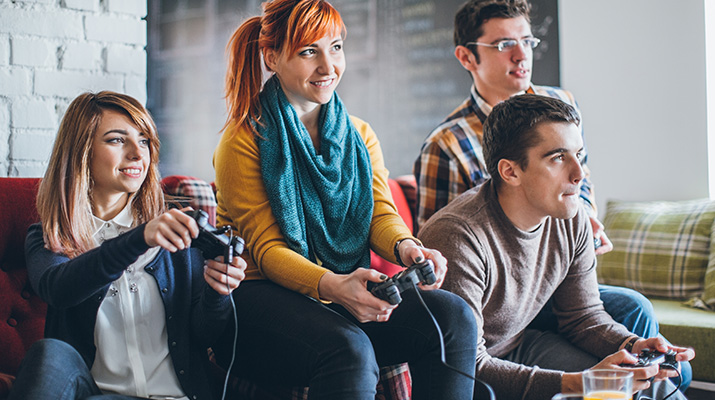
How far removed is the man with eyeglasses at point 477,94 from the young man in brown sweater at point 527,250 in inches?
13.5

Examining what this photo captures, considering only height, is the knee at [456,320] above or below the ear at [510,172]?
below

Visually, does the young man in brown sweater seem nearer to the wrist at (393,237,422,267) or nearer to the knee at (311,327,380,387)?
the wrist at (393,237,422,267)

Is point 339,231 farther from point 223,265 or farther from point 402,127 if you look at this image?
point 402,127

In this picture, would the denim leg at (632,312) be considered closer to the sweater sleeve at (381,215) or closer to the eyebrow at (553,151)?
the eyebrow at (553,151)

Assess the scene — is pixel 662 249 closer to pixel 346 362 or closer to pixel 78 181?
pixel 346 362

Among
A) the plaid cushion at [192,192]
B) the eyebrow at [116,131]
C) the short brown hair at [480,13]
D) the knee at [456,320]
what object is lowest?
the knee at [456,320]

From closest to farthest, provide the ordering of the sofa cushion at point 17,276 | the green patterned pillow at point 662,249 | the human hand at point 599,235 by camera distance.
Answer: the sofa cushion at point 17,276 < the human hand at point 599,235 < the green patterned pillow at point 662,249

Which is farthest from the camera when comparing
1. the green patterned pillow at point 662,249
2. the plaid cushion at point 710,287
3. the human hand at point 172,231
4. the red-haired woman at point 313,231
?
the green patterned pillow at point 662,249

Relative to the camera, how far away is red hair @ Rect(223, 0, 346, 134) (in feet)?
5.16

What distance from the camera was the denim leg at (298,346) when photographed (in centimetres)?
130

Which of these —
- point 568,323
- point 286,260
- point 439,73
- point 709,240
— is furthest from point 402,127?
point 286,260

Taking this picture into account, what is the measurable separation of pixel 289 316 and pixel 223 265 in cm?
17

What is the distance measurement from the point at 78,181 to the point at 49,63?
63 cm

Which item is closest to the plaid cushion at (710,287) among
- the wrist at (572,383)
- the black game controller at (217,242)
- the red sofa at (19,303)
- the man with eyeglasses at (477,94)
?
the man with eyeglasses at (477,94)
